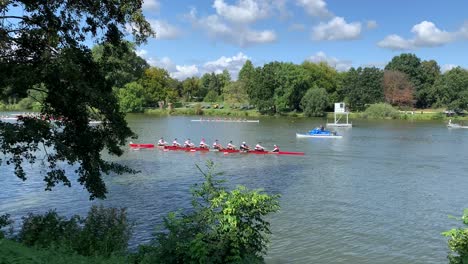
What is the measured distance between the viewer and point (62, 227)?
13211mm

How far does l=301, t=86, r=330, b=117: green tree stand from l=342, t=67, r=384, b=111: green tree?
1165 cm

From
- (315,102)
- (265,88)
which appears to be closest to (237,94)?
(265,88)

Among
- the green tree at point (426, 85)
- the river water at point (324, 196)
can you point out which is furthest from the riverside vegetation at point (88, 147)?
the green tree at point (426, 85)

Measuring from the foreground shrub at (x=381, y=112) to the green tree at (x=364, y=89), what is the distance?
816cm

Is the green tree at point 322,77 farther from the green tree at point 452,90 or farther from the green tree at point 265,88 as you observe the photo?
the green tree at point 452,90

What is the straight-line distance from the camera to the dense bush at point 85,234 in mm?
11878

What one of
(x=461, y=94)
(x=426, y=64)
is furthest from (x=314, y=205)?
(x=426, y=64)

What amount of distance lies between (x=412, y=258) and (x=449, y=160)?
27.3m

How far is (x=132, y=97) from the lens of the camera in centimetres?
10975

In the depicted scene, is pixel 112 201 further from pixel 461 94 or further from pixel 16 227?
pixel 461 94

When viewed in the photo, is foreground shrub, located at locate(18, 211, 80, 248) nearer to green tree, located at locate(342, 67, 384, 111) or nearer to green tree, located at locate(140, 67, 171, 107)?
green tree, located at locate(342, 67, 384, 111)

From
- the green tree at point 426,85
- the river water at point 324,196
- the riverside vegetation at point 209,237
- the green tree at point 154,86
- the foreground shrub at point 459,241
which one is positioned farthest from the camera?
the green tree at point 154,86

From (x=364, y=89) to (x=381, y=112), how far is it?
12.1m

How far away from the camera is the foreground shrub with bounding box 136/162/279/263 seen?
934cm
